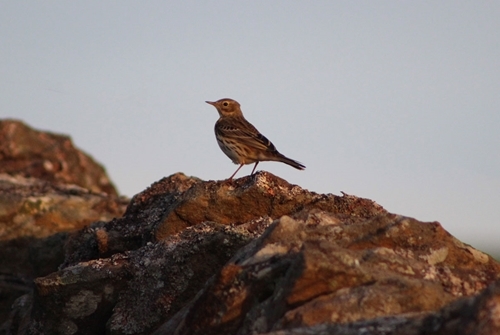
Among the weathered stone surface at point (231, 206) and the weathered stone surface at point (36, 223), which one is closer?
the weathered stone surface at point (231, 206)

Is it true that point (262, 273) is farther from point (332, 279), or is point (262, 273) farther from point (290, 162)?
point (290, 162)

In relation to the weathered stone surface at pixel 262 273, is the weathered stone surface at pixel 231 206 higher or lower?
higher

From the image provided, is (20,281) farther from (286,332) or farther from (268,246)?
(286,332)

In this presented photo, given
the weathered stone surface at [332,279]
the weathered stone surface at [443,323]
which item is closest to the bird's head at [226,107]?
the weathered stone surface at [332,279]

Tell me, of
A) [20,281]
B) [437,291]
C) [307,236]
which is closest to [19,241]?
[20,281]

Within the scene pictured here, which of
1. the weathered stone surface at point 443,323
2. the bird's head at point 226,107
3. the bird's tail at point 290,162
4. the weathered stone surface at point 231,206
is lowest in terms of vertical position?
the weathered stone surface at point 443,323

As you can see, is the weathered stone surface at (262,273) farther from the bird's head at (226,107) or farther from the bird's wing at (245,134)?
the bird's head at (226,107)

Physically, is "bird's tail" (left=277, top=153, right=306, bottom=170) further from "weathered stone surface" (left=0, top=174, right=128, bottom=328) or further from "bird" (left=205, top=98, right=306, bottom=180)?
"weathered stone surface" (left=0, top=174, right=128, bottom=328)
